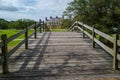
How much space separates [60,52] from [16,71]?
3.31 metres

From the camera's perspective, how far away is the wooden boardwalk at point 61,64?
298 inches

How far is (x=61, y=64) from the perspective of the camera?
9.02 meters

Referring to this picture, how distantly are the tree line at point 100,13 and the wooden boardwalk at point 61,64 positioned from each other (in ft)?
59.9

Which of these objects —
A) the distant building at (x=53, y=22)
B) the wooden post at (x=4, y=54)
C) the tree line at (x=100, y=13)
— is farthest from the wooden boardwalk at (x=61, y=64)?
the distant building at (x=53, y=22)

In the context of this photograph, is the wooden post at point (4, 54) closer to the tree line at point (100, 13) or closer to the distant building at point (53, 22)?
the tree line at point (100, 13)

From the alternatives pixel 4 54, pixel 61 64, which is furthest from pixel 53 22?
pixel 4 54

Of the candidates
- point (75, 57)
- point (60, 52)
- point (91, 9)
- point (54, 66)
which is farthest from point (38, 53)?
point (91, 9)

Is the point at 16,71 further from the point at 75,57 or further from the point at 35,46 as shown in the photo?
the point at 35,46

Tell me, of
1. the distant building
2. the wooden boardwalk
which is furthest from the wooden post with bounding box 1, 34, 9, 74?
the distant building

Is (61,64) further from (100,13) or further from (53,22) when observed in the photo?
(53,22)

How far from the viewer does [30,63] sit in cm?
918

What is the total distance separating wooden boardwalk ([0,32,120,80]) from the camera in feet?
24.8

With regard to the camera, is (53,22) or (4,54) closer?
(4,54)

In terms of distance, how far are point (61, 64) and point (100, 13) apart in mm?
22613
